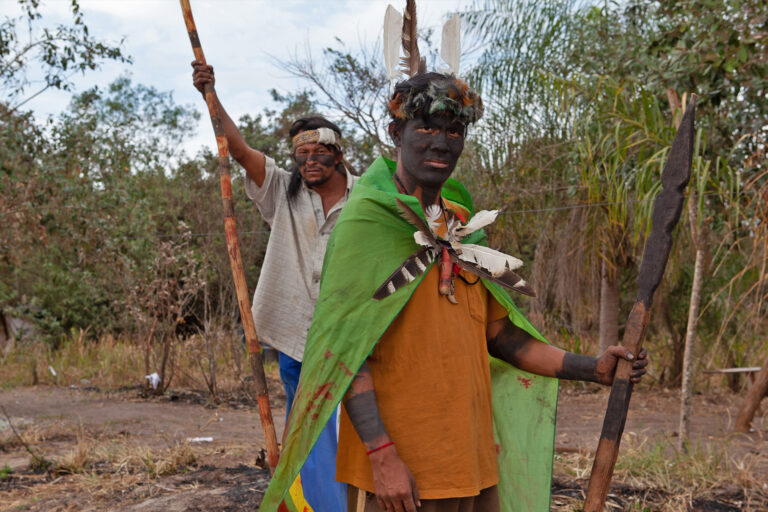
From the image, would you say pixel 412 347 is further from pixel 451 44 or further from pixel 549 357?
pixel 451 44

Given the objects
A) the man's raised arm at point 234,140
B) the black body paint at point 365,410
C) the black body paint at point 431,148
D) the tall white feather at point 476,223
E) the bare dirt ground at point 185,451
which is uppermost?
→ the man's raised arm at point 234,140

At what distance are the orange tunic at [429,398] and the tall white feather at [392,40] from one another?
2.55ft

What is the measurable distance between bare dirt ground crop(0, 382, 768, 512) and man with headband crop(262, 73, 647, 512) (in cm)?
235

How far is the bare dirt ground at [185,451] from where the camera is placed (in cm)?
446

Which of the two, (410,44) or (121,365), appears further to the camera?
(121,365)

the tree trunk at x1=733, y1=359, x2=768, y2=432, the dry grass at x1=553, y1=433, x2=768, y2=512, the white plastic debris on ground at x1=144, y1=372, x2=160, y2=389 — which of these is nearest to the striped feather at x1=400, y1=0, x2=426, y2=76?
the dry grass at x1=553, y1=433, x2=768, y2=512

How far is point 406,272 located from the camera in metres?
2.02

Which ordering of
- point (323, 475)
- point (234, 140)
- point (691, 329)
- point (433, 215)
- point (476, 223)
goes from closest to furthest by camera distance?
point (433, 215)
point (476, 223)
point (323, 475)
point (234, 140)
point (691, 329)

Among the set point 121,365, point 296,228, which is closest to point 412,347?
point 296,228

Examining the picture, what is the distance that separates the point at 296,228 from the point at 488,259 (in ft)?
4.98

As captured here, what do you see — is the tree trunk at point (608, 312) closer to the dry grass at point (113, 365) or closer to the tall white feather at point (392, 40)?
the dry grass at point (113, 365)

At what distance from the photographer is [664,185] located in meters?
2.05

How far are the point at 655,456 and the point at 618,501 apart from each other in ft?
2.33

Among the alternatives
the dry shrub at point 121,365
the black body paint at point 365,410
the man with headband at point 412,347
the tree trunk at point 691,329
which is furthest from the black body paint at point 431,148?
the dry shrub at point 121,365
